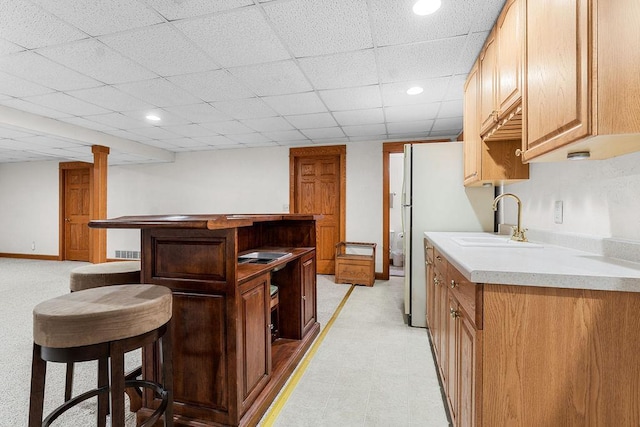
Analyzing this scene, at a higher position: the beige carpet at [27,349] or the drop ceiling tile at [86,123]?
the drop ceiling tile at [86,123]

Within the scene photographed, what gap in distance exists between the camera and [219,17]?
1.95 metres

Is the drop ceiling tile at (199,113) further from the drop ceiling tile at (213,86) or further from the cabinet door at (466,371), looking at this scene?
the cabinet door at (466,371)

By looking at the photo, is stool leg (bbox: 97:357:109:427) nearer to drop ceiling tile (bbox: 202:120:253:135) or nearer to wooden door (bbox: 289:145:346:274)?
drop ceiling tile (bbox: 202:120:253:135)

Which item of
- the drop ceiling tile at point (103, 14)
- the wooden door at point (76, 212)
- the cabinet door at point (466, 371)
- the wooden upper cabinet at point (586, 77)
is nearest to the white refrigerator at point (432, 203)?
the wooden upper cabinet at point (586, 77)

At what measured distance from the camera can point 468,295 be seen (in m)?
1.23

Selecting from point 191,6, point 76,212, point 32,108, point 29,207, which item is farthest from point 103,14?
point 29,207

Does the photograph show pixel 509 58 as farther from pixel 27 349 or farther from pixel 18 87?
pixel 18 87

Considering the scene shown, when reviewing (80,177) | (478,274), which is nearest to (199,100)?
(478,274)

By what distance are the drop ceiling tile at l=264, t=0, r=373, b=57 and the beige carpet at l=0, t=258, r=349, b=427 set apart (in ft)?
8.35

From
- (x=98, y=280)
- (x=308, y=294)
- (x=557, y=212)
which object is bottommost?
(x=308, y=294)

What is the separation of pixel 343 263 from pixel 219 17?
3.62 metres

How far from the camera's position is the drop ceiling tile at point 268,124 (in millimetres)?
4139

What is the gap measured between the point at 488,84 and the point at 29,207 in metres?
9.37

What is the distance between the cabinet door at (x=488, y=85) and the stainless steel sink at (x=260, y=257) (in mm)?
1685
